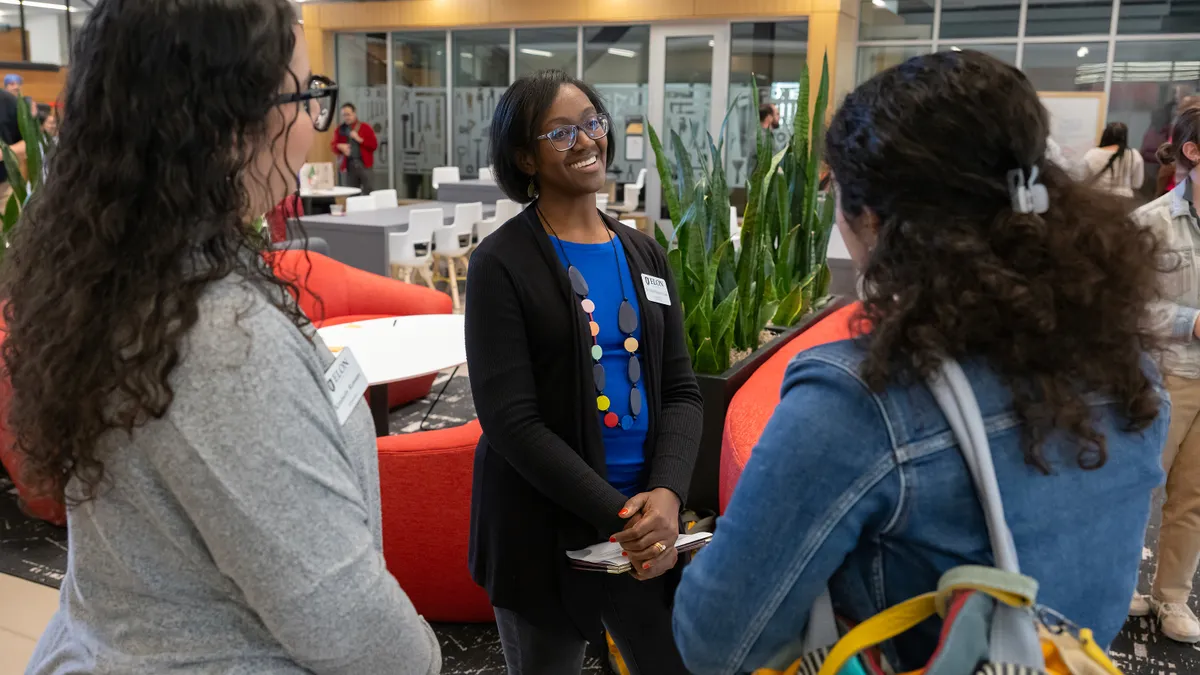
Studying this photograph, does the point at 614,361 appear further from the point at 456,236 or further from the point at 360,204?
the point at 360,204

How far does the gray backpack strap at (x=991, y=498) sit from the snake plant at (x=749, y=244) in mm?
1583

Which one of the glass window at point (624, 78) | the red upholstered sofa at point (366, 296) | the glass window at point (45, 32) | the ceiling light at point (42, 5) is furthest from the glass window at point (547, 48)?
the red upholstered sofa at point (366, 296)

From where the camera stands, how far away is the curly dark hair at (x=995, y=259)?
2.43 ft

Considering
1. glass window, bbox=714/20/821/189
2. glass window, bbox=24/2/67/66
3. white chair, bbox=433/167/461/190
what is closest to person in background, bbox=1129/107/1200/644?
glass window, bbox=714/20/821/189

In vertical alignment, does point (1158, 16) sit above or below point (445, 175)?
above

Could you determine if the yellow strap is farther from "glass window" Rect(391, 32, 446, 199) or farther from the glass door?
"glass window" Rect(391, 32, 446, 199)

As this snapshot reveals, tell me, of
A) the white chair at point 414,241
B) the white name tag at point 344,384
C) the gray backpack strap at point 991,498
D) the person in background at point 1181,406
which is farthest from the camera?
the white chair at point 414,241

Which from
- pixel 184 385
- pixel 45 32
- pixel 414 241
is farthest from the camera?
pixel 45 32

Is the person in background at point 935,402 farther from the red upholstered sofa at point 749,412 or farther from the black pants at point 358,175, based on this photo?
the black pants at point 358,175

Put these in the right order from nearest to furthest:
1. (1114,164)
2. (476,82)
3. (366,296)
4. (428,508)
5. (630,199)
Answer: (1114,164) → (428,508) → (366,296) → (630,199) → (476,82)

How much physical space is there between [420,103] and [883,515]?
471 inches

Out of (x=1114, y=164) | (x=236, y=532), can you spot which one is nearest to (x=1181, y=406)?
(x=1114, y=164)

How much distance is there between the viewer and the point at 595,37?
36.0 ft

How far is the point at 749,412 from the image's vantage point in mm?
2252
